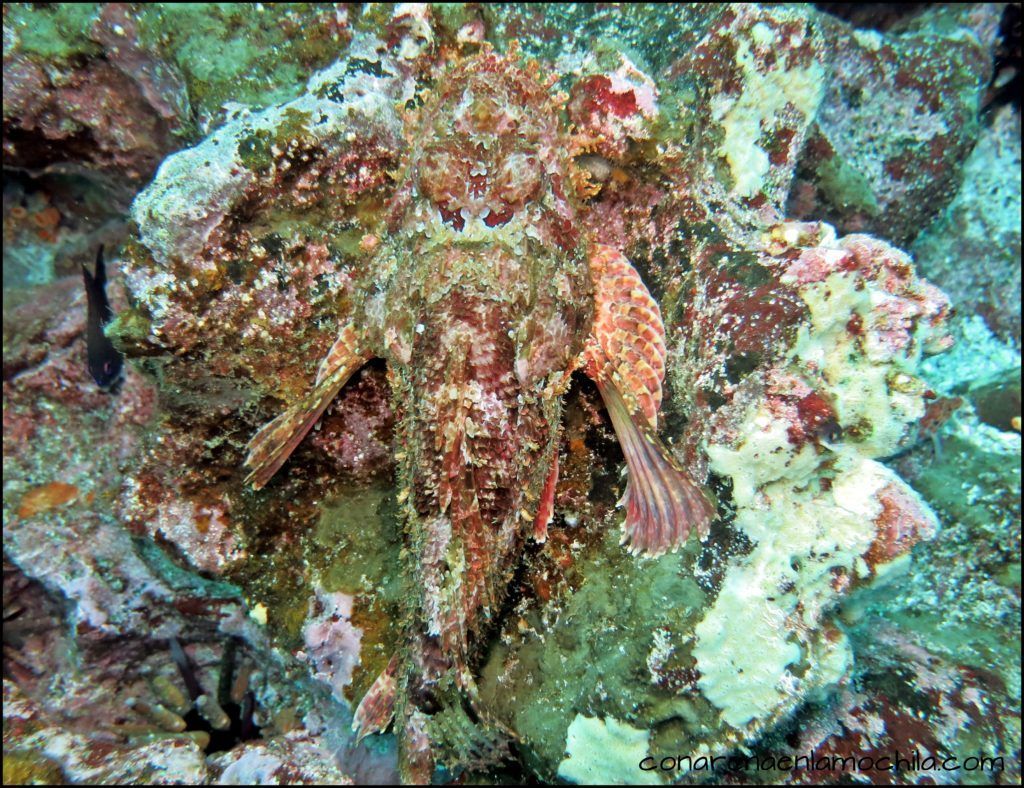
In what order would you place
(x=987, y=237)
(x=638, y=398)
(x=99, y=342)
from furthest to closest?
(x=987, y=237) → (x=99, y=342) → (x=638, y=398)

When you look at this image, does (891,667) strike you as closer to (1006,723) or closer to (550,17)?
(1006,723)

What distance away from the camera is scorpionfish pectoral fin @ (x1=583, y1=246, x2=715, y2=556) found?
2.92m

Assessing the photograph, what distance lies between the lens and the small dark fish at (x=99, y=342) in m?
4.16

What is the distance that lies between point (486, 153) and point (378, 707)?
10.7 feet

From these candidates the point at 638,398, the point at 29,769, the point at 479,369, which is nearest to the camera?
the point at 479,369

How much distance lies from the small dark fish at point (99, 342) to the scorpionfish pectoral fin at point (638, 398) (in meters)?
3.76

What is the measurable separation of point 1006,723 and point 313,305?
5.20 m

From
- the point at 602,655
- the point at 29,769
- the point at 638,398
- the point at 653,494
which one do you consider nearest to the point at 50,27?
the point at 638,398

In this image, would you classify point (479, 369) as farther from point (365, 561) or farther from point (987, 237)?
point (987, 237)

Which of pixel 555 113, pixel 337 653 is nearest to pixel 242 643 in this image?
pixel 337 653

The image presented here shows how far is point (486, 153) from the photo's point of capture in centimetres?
295

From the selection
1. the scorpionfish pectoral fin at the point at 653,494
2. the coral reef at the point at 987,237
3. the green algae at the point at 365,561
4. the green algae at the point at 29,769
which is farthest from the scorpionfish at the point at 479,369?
the coral reef at the point at 987,237

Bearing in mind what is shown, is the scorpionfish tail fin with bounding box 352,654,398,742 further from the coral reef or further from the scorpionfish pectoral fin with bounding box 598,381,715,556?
the coral reef

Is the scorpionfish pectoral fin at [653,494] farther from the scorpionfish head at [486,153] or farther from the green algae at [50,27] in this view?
the green algae at [50,27]
